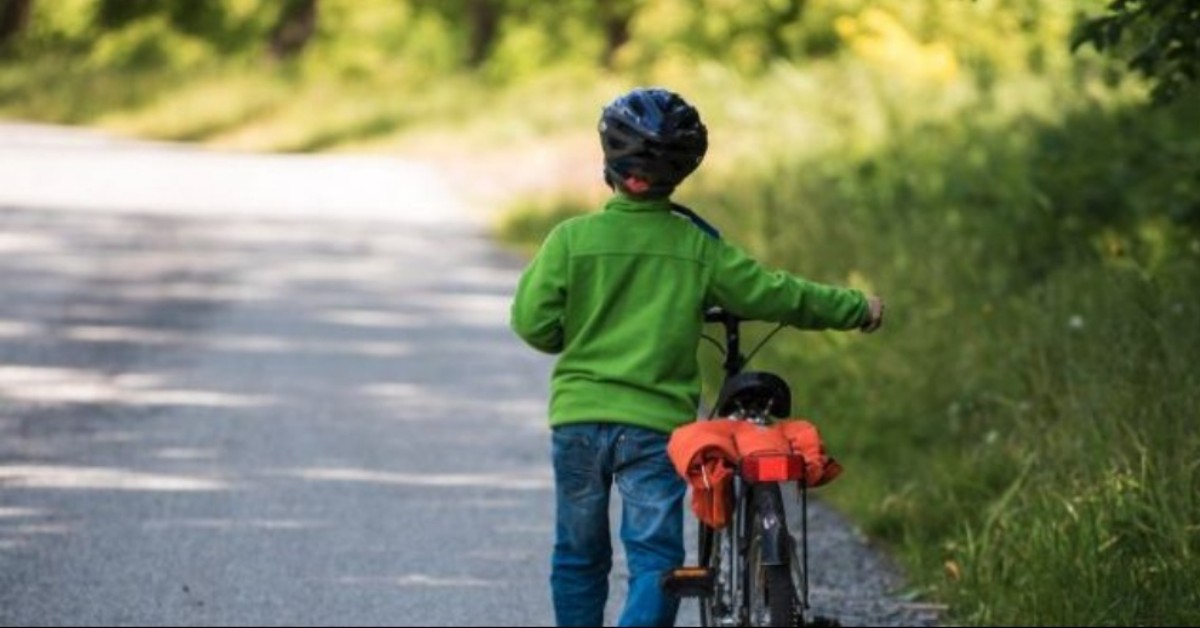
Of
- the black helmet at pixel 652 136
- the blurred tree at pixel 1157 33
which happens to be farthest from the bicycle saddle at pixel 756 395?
the blurred tree at pixel 1157 33

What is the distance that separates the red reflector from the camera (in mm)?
5137

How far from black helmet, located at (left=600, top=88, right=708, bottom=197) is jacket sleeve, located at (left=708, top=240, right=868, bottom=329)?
259mm

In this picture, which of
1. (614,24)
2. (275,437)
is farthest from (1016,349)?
(614,24)

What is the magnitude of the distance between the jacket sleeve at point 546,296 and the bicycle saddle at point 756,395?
53 cm

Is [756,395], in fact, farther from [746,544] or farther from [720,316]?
[720,316]

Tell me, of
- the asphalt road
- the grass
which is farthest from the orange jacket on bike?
the asphalt road

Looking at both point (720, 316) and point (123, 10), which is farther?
point (123, 10)

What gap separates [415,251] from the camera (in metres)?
19.3

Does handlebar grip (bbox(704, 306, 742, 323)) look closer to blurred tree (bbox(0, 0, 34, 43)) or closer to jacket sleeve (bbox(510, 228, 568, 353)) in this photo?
jacket sleeve (bbox(510, 228, 568, 353))

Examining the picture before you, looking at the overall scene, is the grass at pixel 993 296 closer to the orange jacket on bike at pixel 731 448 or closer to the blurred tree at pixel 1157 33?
the blurred tree at pixel 1157 33

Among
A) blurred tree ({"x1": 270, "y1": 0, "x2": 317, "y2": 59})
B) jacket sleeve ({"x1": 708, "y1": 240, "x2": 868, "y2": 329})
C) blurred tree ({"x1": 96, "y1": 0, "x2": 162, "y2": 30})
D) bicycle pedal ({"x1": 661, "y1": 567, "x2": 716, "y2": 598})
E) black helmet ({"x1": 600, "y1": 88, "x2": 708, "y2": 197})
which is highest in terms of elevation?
blurred tree ({"x1": 96, "y1": 0, "x2": 162, "y2": 30})

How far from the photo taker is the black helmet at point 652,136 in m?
5.55

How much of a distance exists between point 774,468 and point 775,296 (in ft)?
2.14

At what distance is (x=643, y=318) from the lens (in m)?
5.69
